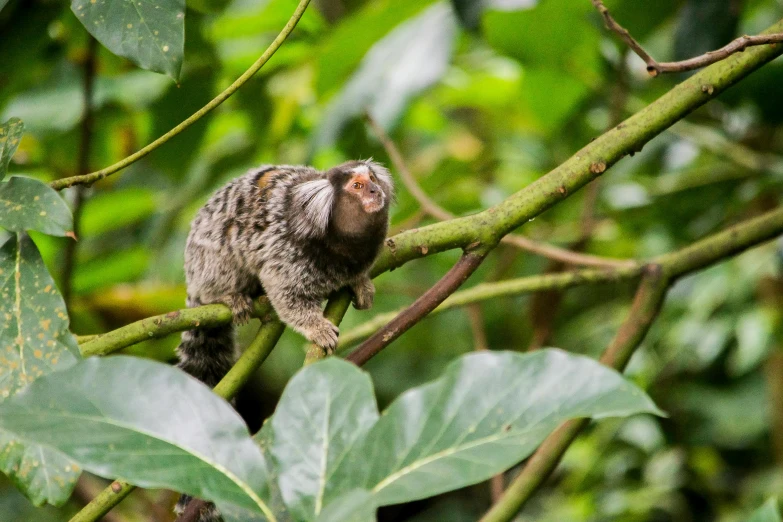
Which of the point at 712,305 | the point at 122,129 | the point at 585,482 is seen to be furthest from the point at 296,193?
the point at 585,482

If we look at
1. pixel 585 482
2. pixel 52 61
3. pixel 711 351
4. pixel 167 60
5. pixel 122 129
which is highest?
pixel 167 60

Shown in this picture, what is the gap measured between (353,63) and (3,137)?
144cm

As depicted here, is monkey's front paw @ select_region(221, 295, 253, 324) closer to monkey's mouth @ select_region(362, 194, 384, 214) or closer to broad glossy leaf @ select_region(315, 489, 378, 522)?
monkey's mouth @ select_region(362, 194, 384, 214)

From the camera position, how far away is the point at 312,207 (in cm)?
215

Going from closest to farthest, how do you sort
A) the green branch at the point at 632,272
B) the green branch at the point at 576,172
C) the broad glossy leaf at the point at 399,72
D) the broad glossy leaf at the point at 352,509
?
1. the broad glossy leaf at the point at 352,509
2. the green branch at the point at 576,172
3. the green branch at the point at 632,272
4. the broad glossy leaf at the point at 399,72

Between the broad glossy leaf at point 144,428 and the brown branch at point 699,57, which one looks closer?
the broad glossy leaf at point 144,428

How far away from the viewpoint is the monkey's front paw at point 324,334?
196cm

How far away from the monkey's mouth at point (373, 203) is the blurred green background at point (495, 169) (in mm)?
453

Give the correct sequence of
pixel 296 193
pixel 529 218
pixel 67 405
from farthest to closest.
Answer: pixel 296 193, pixel 529 218, pixel 67 405

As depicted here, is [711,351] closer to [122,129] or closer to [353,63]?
[353,63]

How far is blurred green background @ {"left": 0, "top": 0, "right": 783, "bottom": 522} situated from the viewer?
258 cm

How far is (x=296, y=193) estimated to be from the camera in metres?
2.21

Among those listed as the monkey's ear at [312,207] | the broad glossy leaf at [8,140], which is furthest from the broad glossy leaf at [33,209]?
the monkey's ear at [312,207]

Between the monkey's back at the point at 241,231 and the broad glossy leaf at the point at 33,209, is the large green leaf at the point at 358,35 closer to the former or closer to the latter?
the monkey's back at the point at 241,231
